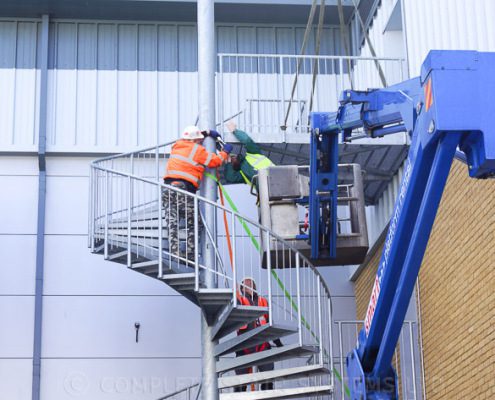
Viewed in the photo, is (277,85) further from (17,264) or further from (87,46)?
(17,264)

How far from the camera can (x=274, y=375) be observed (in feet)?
44.2

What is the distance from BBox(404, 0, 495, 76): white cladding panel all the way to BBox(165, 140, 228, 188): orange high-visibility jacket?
3.17 metres

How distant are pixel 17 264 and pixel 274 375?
5.42 metres

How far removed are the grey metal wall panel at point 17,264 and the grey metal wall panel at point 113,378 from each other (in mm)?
1291

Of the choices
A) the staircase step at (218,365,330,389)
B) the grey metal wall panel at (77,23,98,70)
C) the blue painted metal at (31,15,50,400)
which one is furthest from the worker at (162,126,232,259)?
the grey metal wall panel at (77,23,98,70)

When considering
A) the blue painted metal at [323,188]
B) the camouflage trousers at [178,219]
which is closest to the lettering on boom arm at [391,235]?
the blue painted metal at [323,188]

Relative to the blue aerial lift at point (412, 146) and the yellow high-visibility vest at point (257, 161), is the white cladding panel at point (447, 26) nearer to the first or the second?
the blue aerial lift at point (412, 146)

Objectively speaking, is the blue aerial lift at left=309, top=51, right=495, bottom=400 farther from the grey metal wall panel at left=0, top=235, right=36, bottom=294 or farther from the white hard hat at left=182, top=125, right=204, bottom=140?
the grey metal wall panel at left=0, top=235, right=36, bottom=294

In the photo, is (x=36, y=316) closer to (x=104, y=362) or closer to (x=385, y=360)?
(x=104, y=362)

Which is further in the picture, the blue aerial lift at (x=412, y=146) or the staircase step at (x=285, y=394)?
the staircase step at (x=285, y=394)

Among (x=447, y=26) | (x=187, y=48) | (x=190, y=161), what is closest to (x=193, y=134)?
(x=190, y=161)

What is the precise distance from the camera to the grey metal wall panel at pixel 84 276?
16.9 meters

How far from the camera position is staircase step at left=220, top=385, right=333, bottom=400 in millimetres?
13203

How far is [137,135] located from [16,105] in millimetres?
2088
